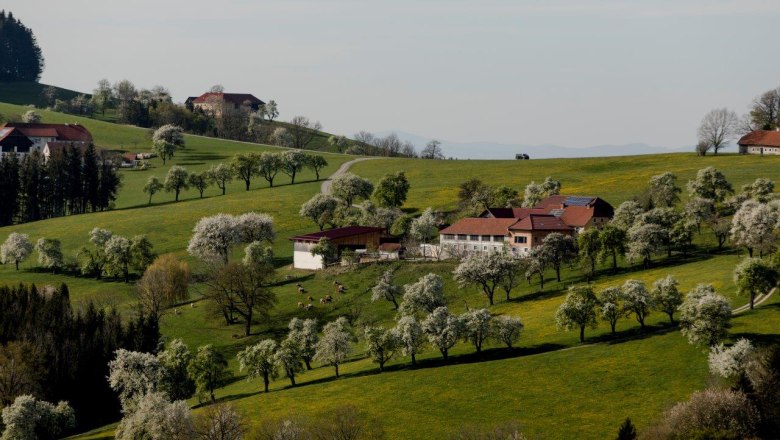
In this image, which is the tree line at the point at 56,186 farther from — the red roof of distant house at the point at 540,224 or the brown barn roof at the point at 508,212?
the red roof of distant house at the point at 540,224

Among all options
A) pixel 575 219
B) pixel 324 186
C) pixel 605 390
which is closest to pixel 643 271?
pixel 575 219

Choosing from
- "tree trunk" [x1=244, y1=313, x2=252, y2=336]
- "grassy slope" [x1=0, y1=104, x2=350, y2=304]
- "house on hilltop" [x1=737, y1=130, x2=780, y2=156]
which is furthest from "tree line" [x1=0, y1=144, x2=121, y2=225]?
"house on hilltop" [x1=737, y1=130, x2=780, y2=156]

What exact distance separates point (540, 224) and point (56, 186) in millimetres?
110475

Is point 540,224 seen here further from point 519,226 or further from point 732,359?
point 732,359

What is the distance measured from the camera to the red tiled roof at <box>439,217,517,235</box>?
134 m

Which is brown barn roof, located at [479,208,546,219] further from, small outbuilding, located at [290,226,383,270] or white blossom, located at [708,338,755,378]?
white blossom, located at [708,338,755,378]

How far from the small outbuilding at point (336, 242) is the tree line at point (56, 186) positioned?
7104 cm

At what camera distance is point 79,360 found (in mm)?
106250

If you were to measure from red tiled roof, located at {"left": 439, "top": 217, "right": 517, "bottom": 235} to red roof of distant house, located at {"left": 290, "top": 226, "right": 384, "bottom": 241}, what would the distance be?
11.6m

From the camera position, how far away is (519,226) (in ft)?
431

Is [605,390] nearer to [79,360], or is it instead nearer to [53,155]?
[79,360]

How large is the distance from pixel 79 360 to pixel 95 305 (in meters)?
23.9

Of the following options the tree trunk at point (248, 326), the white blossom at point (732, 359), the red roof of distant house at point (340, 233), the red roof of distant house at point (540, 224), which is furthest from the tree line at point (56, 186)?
the white blossom at point (732, 359)

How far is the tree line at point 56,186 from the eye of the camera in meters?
191
